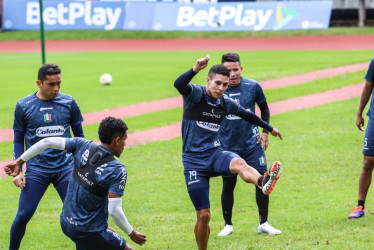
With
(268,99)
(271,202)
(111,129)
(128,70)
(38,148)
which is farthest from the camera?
(128,70)

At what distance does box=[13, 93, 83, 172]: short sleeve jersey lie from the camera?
923 cm

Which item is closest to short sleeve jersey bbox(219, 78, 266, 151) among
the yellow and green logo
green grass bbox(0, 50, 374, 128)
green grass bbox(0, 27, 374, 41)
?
green grass bbox(0, 50, 374, 128)

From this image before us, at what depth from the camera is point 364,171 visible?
1094 cm

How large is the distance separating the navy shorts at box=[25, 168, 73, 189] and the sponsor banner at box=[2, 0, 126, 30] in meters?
39.5

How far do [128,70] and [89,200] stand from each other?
26.8m

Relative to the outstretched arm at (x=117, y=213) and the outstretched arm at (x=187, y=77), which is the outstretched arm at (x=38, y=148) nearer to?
the outstretched arm at (x=117, y=213)

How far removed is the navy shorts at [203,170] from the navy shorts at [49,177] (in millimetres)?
1536

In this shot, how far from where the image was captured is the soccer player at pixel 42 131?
29.9 feet

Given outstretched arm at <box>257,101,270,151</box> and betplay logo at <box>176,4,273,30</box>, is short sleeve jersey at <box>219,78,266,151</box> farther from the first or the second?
betplay logo at <box>176,4,273,30</box>

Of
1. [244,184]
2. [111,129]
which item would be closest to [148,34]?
[244,184]

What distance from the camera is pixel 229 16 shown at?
46.2 meters

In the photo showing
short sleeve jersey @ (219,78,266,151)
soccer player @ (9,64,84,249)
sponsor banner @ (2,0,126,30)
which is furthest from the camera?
sponsor banner @ (2,0,126,30)

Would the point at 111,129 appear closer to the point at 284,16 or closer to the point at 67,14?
the point at 284,16

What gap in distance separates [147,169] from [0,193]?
3.32 meters
